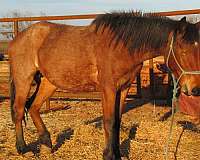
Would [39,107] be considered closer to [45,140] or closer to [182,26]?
[45,140]

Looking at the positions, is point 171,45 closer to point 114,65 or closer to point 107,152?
point 114,65

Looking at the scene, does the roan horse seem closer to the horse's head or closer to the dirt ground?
the horse's head

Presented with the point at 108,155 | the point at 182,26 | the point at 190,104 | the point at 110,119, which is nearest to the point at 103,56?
the point at 110,119

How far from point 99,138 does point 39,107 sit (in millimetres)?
926

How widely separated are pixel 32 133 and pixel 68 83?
141 cm

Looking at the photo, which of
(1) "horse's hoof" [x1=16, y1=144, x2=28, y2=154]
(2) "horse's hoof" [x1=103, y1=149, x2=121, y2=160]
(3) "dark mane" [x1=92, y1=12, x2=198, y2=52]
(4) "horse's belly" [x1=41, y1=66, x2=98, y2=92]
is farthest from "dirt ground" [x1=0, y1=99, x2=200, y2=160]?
(3) "dark mane" [x1=92, y1=12, x2=198, y2=52]

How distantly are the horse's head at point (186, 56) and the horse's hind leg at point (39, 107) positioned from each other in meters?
1.98

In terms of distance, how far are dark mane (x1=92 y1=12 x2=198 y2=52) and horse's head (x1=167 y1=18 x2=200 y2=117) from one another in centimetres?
15

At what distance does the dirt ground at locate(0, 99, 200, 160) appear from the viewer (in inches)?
185

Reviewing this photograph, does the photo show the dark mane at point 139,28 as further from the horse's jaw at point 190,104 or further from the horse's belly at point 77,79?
the horse's jaw at point 190,104

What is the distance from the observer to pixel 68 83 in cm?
474

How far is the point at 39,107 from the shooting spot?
206 inches

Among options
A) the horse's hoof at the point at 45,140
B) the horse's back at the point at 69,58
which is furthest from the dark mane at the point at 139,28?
the horse's hoof at the point at 45,140

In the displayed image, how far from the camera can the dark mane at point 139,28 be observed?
159 inches
